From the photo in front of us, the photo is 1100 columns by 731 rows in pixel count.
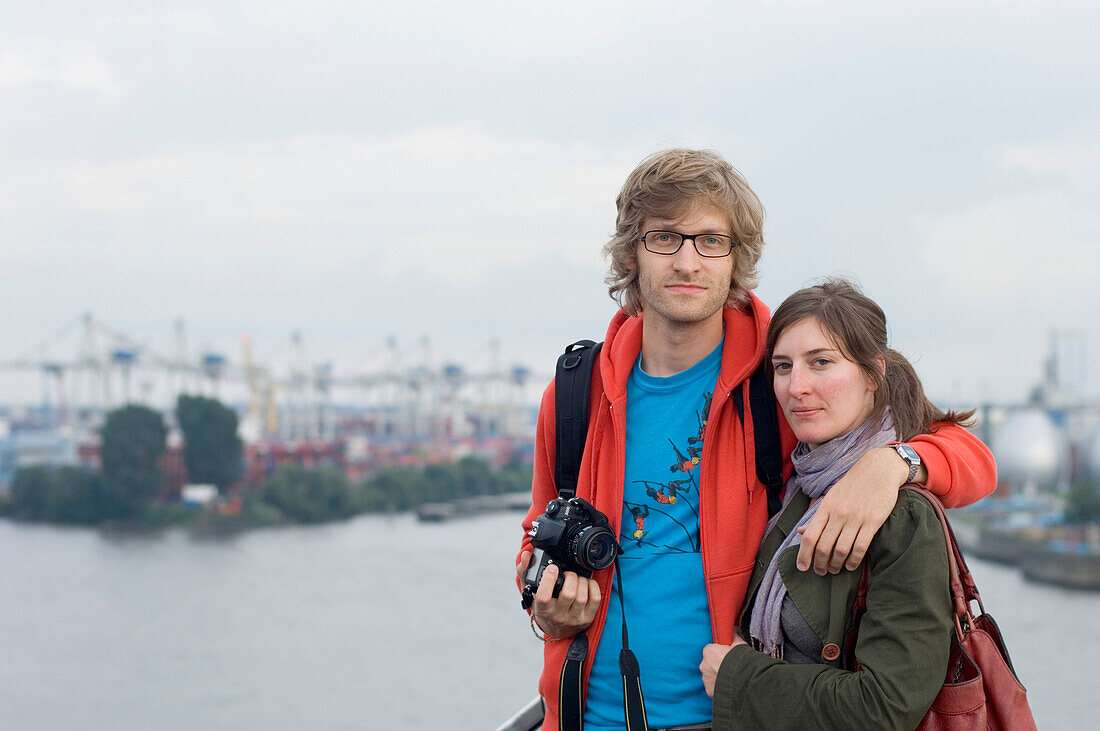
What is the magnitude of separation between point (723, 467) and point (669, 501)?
0.16 feet

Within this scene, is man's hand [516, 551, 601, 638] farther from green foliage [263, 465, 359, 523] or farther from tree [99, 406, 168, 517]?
green foliage [263, 465, 359, 523]

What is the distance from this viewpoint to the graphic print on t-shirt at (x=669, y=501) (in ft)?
2.42

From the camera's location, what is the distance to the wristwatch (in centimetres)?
62

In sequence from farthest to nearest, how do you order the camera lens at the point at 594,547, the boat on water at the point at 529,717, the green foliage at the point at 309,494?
the green foliage at the point at 309,494 → the boat on water at the point at 529,717 → the camera lens at the point at 594,547

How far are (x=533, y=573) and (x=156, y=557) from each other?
881 inches

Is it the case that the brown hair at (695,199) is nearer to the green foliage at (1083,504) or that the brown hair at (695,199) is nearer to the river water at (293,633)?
the river water at (293,633)

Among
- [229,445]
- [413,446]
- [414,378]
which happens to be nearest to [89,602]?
Answer: [229,445]

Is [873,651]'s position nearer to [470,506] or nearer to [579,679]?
[579,679]

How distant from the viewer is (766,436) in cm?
73

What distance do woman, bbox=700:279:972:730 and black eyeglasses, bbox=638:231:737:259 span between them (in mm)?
70

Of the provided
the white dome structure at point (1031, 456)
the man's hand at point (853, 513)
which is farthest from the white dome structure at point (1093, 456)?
the man's hand at point (853, 513)

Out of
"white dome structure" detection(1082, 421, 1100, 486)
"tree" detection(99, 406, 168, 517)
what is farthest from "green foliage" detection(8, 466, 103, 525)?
"white dome structure" detection(1082, 421, 1100, 486)

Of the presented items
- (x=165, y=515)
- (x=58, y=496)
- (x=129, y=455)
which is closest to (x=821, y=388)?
(x=129, y=455)

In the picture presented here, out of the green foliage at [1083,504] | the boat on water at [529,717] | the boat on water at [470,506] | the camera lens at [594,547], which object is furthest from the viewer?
the boat on water at [470,506]
